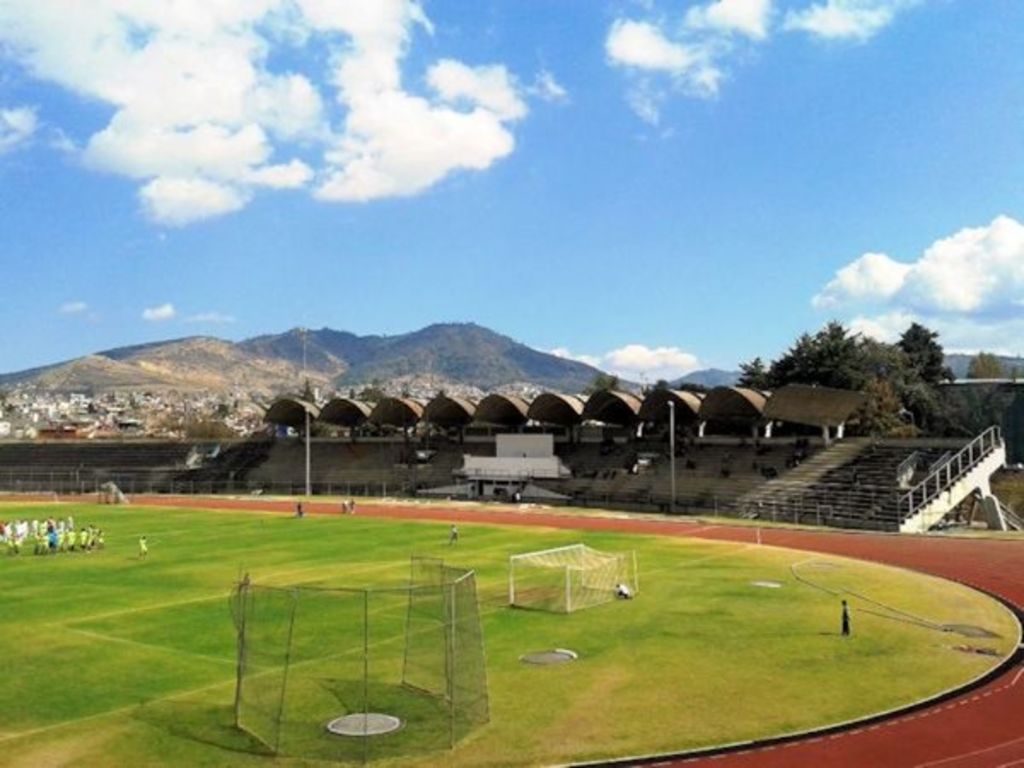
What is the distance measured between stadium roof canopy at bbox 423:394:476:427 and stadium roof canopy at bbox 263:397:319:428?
13.9 meters

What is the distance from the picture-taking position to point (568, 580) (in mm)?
32781

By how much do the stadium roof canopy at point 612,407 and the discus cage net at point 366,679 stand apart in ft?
195

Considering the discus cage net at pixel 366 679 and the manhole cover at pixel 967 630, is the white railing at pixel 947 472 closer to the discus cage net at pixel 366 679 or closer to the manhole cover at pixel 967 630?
the manhole cover at pixel 967 630

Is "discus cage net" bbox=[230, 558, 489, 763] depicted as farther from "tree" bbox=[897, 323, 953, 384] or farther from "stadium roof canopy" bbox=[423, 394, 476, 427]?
"tree" bbox=[897, 323, 953, 384]

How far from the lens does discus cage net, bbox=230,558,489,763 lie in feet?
61.8

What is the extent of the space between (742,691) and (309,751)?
10340mm

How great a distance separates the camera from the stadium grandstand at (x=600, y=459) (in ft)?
212

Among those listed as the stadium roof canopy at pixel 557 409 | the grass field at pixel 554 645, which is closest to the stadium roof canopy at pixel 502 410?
the stadium roof canopy at pixel 557 409

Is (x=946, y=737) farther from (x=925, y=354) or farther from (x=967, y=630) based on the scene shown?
(x=925, y=354)

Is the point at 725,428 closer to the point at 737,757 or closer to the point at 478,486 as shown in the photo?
the point at 478,486

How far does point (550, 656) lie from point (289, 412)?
85.8 metres

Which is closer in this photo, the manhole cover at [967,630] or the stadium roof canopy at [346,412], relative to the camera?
the manhole cover at [967,630]

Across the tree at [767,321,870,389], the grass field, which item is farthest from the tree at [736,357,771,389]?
the grass field

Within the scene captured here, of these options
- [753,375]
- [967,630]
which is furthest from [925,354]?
[967,630]
